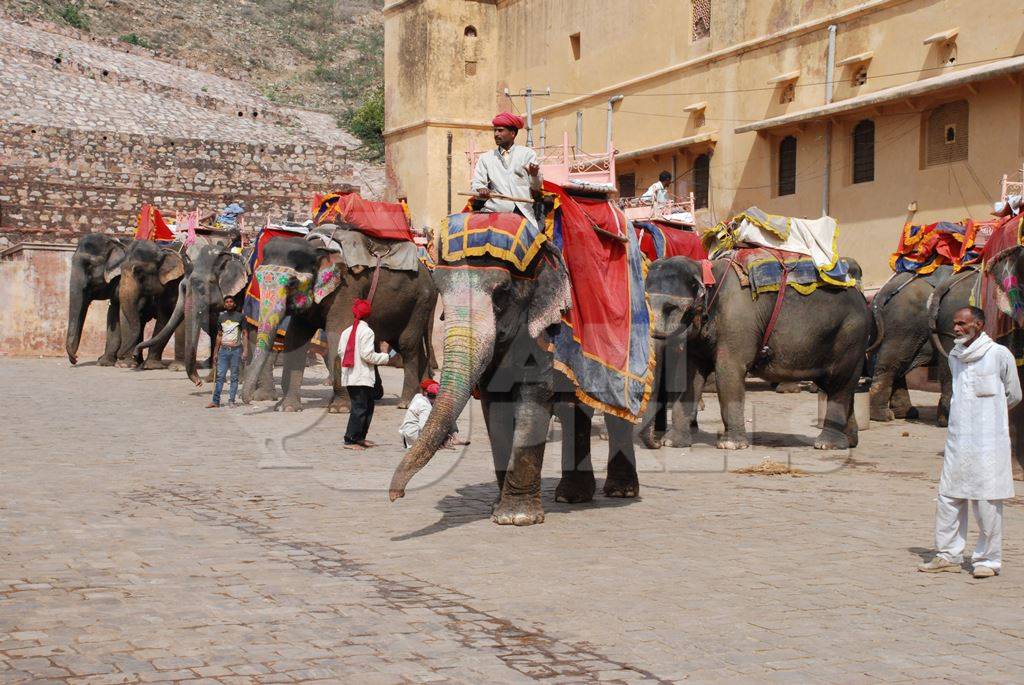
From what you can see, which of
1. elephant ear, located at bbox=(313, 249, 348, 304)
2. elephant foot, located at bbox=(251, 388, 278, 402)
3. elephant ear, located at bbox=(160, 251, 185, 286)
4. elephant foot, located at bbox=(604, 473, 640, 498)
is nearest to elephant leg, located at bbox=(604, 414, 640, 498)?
elephant foot, located at bbox=(604, 473, 640, 498)

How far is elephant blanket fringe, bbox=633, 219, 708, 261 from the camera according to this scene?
53.0 feet

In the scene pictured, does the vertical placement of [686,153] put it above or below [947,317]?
above

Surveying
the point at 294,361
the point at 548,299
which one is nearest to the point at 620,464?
the point at 548,299

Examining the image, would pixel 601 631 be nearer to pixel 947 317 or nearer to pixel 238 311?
pixel 947 317

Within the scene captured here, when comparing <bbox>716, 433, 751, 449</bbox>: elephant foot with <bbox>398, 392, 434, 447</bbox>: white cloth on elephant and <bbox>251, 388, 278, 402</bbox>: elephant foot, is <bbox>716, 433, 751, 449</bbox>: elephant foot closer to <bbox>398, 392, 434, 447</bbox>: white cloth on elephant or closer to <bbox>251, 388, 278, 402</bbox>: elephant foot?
<bbox>398, 392, 434, 447</bbox>: white cloth on elephant

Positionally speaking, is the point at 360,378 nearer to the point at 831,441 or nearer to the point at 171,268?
the point at 831,441

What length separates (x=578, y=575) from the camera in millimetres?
7074

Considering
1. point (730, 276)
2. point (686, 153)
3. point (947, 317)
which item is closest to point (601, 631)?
point (730, 276)

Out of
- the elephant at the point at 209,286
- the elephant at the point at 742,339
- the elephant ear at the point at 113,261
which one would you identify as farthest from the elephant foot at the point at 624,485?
the elephant ear at the point at 113,261

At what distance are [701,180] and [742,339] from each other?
19.9 meters

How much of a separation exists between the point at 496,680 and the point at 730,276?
8858 millimetres

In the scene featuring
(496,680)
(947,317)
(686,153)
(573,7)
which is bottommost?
(496,680)

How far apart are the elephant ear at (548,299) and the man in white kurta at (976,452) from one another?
236 centimetres

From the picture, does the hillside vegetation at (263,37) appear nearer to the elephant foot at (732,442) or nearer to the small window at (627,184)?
the small window at (627,184)
